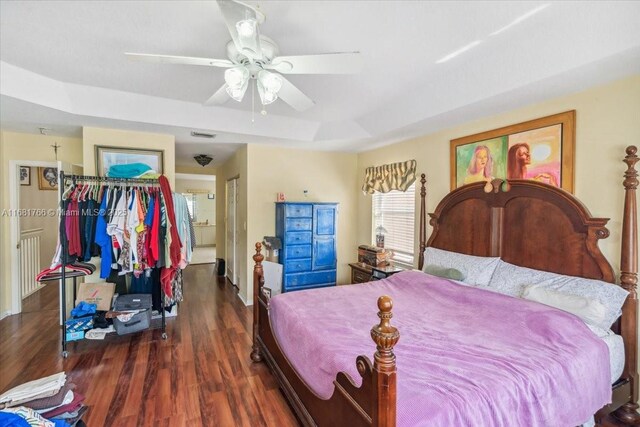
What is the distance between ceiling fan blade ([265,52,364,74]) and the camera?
1700 mm

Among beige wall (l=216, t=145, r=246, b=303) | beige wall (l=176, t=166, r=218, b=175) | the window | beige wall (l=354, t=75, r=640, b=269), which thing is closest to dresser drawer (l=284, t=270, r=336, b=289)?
beige wall (l=216, t=145, r=246, b=303)

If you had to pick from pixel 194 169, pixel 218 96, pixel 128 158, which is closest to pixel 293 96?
pixel 218 96

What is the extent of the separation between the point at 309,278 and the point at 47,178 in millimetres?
4828

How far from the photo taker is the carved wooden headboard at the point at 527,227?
219cm

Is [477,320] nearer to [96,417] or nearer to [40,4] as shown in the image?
[96,417]

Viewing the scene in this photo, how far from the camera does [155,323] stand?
367 cm

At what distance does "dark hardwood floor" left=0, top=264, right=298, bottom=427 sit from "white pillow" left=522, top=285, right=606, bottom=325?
2057mm

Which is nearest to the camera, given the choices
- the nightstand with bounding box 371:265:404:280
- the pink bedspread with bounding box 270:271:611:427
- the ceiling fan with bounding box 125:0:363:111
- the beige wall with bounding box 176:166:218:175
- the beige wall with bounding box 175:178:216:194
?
the pink bedspread with bounding box 270:271:611:427

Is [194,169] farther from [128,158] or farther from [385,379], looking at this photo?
[385,379]

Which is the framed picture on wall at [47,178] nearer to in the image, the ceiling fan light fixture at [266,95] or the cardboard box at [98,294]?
the cardboard box at [98,294]

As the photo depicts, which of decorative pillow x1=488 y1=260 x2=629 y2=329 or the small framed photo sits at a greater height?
the small framed photo

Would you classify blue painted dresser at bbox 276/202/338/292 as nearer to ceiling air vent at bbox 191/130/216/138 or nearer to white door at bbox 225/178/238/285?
white door at bbox 225/178/238/285

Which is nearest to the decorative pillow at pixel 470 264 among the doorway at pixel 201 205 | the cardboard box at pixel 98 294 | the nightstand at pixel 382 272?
the nightstand at pixel 382 272

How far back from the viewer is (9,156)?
3832 mm
